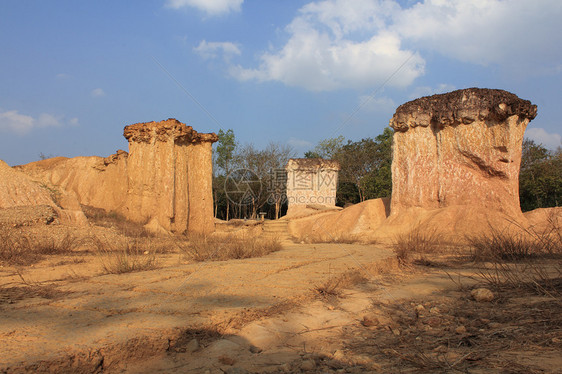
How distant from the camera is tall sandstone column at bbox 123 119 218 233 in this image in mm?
12734

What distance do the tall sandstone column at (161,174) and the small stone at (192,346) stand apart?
432 inches

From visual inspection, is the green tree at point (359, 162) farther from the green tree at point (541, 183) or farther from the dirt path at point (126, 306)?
the dirt path at point (126, 306)

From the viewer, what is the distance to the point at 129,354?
1.89 meters

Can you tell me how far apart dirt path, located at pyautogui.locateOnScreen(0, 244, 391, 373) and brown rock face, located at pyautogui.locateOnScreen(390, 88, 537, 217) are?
8710 millimetres

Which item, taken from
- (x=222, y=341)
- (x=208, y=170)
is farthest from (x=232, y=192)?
(x=222, y=341)

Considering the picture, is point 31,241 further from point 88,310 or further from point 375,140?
point 375,140

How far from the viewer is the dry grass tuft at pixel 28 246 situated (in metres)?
4.70

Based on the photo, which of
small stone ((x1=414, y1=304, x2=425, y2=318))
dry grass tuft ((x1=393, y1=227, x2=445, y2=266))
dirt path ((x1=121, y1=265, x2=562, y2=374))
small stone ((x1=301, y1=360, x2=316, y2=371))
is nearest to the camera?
dirt path ((x1=121, y1=265, x2=562, y2=374))

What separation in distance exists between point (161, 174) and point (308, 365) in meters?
11.9

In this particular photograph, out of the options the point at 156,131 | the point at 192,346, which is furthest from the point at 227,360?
the point at 156,131

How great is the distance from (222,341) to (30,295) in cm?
180

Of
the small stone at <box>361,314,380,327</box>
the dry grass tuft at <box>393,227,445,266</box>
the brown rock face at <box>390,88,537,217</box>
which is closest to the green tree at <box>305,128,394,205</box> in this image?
the brown rock face at <box>390,88,537,217</box>

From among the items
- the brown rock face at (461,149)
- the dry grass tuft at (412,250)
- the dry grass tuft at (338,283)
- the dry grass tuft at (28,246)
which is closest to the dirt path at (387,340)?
the dry grass tuft at (338,283)

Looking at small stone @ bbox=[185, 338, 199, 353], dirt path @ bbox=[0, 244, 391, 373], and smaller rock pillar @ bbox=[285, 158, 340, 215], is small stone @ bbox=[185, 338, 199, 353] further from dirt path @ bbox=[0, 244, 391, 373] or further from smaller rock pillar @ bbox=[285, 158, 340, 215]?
smaller rock pillar @ bbox=[285, 158, 340, 215]
